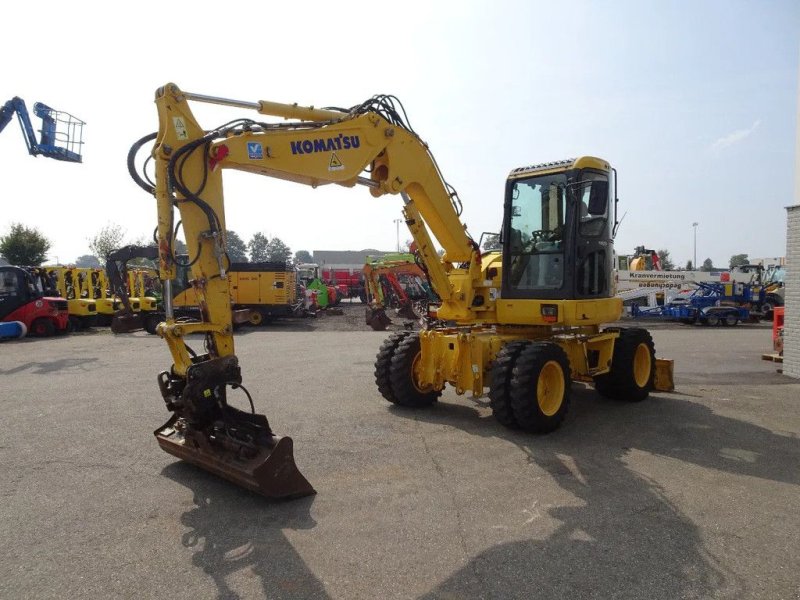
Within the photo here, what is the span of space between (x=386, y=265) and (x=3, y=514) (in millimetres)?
16527

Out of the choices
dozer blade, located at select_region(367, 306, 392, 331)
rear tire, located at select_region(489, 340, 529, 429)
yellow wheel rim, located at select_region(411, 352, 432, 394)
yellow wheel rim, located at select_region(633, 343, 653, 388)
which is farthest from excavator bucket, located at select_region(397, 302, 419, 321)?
rear tire, located at select_region(489, 340, 529, 429)

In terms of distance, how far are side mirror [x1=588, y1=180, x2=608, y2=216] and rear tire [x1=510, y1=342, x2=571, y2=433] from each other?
1.82m

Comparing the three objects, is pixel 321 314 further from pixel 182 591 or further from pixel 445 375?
pixel 182 591

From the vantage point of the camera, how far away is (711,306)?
2180cm

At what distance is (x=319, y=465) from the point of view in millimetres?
5504

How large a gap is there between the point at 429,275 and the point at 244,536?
4.39 m

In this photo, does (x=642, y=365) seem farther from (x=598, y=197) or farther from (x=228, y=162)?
(x=228, y=162)

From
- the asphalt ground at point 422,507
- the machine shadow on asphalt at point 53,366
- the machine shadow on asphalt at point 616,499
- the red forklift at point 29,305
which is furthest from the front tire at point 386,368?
the red forklift at point 29,305

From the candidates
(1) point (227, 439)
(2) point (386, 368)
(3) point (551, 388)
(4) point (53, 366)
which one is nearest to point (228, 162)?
(1) point (227, 439)

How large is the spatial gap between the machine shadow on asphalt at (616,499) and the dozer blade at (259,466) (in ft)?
5.70

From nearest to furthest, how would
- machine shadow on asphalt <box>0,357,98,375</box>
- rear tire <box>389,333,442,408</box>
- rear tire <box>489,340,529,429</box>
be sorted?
rear tire <box>489,340,529,429</box>, rear tire <box>389,333,442,408</box>, machine shadow on asphalt <box>0,357,98,375</box>

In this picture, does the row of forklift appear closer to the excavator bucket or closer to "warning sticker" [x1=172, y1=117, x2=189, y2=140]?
the excavator bucket

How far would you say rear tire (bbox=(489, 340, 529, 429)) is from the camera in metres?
6.31

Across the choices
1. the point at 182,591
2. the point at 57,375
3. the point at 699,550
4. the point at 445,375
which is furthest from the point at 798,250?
the point at 57,375
